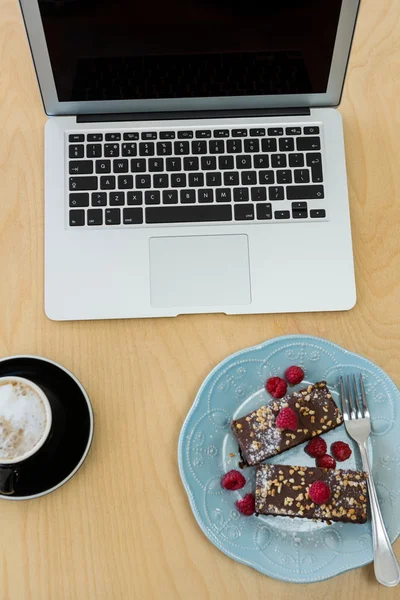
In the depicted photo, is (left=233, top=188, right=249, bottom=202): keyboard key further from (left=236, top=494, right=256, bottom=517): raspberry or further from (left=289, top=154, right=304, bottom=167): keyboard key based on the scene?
(left=236, top=494, right=256, bottom=517): raspberry

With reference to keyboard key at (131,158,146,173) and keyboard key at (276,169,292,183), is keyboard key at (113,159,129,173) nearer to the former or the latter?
keyboard key at (131,158,146,173)

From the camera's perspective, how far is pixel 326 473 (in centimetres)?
91

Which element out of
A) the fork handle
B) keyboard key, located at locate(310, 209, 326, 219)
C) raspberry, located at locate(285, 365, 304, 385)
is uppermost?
keyboard key, located at locate(310, 209, 326, 219)

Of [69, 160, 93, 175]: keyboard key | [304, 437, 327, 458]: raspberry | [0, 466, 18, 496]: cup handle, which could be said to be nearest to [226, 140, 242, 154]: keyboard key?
[69, 160, 93, 175]: keyboard key

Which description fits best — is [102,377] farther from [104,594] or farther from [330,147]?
[330,147]

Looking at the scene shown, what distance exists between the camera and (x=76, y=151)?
3.28ft

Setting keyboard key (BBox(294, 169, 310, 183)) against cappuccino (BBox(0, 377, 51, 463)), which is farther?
keyboard key (BBox(294, 169, 310, 183))

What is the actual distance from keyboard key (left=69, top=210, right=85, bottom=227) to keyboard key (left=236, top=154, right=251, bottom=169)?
0.24m

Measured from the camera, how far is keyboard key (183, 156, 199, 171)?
994 millimetres

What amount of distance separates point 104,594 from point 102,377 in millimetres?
291

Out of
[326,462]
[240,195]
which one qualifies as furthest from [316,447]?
[240,195]

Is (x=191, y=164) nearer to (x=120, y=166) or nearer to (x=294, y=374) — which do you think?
(x=120, y=166)

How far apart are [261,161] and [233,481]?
458 millimetres

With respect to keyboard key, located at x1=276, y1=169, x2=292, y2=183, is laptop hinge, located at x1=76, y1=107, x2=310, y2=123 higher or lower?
higher
